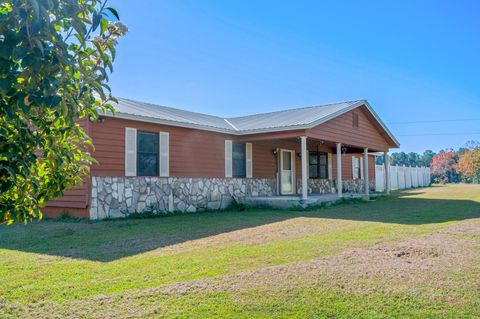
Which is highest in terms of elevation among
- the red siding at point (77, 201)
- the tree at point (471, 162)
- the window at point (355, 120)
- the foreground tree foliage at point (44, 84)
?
the window at point (355, 120)

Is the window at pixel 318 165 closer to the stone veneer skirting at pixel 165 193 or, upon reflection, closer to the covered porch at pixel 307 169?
the covered porch at pixel 307 169

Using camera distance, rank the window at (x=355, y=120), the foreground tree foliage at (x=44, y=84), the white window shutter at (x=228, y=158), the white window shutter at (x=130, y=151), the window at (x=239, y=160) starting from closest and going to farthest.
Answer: the foreground tree foliage at (x=44, y=84)
the white window shutter at (x=130, y=151)
the white window shutter at (x=228, y=158)
the window at (x=239, y=160)
the window at (x=355, y=120)

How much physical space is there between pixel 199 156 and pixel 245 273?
28.9ft

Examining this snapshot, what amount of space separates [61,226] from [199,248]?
4701 mm

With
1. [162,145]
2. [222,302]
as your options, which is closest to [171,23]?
[162,145]

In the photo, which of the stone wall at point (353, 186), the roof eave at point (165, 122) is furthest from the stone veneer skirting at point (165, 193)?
the stone wall at point (353, 186)

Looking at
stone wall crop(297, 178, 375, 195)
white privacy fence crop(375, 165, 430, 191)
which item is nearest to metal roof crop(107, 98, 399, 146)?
stone wall crop(297, 178, 375, 195)

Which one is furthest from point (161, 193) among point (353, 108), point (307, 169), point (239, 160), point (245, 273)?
point (353, 108)

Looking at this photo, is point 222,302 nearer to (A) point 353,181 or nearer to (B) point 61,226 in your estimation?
(B) point 61,226

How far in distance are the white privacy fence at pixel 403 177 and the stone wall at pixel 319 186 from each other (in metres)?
8.92

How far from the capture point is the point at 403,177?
3098 centimetres

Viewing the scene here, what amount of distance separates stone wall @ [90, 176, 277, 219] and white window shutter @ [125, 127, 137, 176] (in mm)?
226

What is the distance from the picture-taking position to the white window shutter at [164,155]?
11.8 meters

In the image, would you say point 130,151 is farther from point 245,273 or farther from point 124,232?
point 245,273
